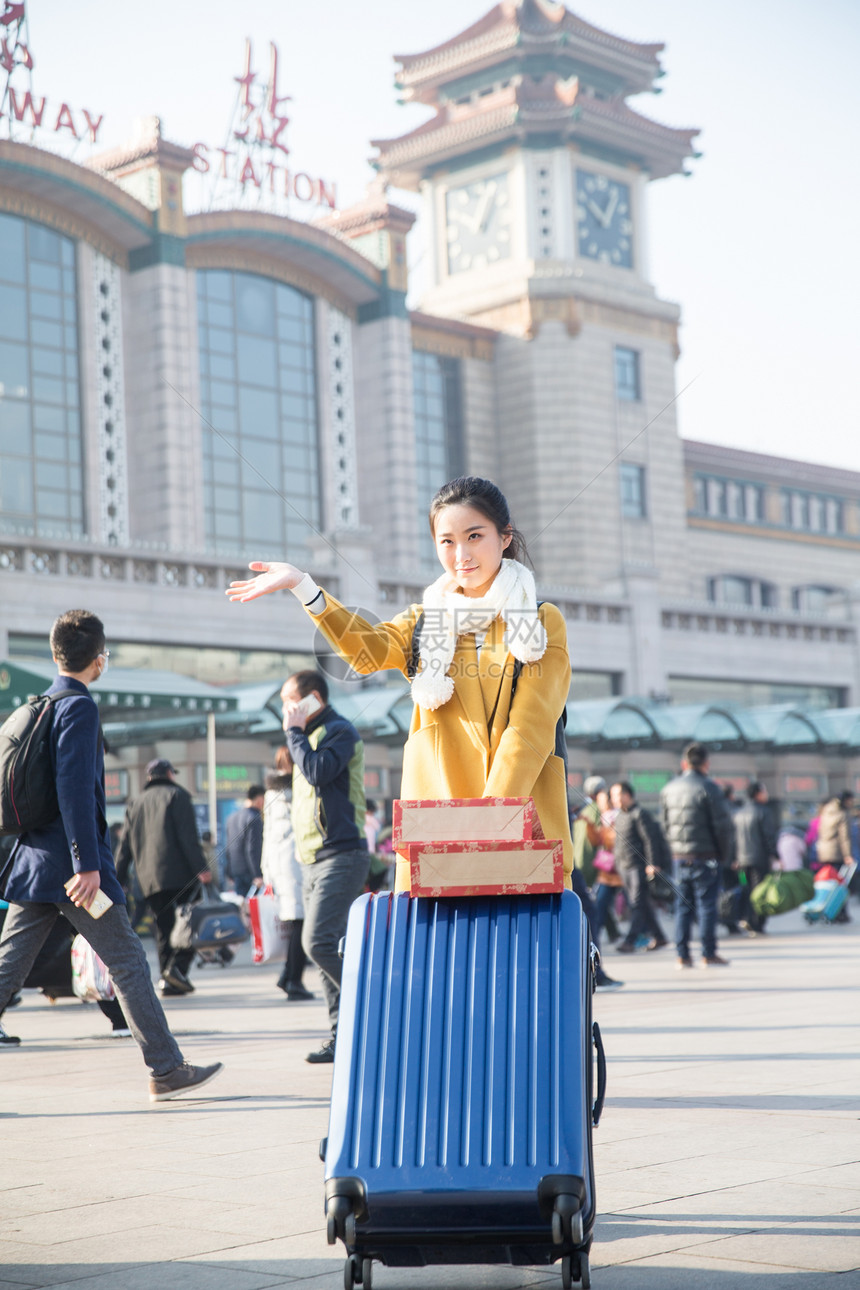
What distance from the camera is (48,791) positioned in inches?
239

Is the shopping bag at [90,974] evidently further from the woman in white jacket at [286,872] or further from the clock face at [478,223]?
the clock face at [478,223]

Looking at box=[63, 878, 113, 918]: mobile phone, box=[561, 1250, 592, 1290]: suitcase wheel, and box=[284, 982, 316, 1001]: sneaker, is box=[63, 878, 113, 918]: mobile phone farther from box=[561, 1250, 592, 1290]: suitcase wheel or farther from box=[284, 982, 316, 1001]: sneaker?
box=[284, 982, 316, 1001]: sneaker

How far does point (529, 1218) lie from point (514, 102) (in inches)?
1896

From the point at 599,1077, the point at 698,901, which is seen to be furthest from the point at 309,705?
the point at 698,901

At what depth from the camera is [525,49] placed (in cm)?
4856

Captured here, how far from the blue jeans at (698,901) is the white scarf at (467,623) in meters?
8.75

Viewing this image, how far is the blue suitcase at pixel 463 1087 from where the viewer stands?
3.23 m

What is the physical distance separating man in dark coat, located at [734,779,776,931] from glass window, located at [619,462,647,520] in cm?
3071

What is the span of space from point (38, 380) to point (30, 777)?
30535 millimetres

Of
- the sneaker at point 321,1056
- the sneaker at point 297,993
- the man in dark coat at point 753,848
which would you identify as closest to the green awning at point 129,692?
the man in dark coat at point 753,848

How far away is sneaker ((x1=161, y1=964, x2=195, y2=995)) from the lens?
11.1 meters

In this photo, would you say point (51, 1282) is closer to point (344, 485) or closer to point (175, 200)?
point (175, 200)

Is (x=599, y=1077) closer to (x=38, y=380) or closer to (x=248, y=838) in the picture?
(x=248, y=838)

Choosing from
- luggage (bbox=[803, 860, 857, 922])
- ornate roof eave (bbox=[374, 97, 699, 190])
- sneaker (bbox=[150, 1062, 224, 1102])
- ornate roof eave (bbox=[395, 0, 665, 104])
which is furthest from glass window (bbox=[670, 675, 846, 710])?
sneaker (bbox=[150, 1062, 224, 1102])
